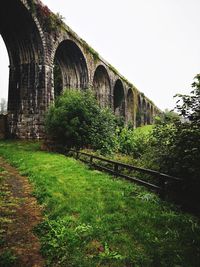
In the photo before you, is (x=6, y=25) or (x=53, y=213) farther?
(x=6, y=25)

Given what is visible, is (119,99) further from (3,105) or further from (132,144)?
(3,105)

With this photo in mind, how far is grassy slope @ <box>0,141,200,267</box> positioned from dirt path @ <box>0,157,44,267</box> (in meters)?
0.20

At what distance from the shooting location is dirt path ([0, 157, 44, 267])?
11.9ft

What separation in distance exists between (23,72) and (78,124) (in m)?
6.73

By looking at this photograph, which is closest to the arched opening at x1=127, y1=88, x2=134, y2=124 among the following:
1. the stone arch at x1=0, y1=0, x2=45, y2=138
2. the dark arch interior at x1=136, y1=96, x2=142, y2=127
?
the dark arch interior at x1=136, y1=96, x2=142, y2=127

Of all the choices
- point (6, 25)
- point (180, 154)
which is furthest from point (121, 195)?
point (6, 25)

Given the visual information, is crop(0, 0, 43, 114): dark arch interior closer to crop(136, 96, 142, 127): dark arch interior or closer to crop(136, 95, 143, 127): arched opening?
crop(136, 95, 143, 127): arched opening

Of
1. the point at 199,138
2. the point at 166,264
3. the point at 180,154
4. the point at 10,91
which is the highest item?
the point at 10,91

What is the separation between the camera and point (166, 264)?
3.58 m

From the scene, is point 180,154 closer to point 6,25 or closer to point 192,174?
point 192,174

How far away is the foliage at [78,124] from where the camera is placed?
42.2 feet

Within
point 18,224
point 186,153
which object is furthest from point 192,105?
point 18,224

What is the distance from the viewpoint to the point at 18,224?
4695 mm

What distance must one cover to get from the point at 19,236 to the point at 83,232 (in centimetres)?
111
